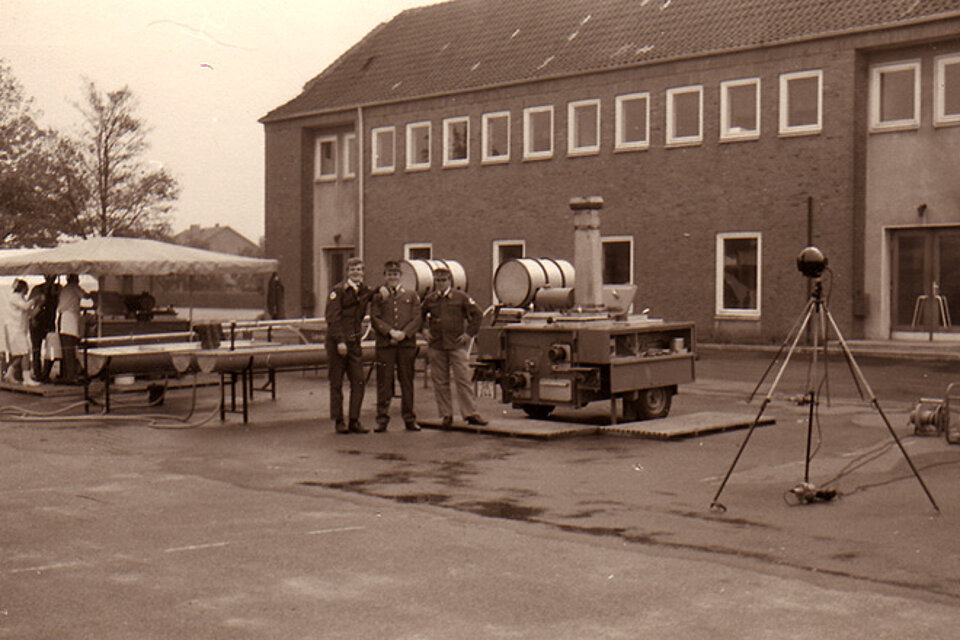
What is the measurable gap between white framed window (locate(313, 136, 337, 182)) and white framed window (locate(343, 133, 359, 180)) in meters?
0.51

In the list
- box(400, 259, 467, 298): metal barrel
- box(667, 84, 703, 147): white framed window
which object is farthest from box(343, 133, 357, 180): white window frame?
box(400, 259, 467, 298): metal barrel

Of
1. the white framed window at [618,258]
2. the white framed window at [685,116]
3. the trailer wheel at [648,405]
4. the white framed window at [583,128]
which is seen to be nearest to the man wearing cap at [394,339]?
the trailer wheel at [648,405]

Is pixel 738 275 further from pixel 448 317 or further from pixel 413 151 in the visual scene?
pixel 448 317

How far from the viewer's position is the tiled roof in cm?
3017

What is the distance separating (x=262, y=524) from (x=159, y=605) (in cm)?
224

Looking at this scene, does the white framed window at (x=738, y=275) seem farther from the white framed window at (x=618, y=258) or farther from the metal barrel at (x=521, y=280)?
the metal barrel at (x=521, y=280)

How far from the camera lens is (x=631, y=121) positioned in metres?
33.8

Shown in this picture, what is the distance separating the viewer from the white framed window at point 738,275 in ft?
102

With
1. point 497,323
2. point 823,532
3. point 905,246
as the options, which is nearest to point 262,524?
point 823,532

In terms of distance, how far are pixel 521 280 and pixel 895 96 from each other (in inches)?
642

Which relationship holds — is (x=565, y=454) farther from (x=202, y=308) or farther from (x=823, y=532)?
(x=202, y=308)

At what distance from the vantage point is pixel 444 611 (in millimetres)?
6246

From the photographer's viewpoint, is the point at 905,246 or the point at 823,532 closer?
the point at 823,532

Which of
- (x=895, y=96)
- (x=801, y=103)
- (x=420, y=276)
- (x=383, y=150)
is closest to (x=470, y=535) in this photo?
(x=420, y=276)
